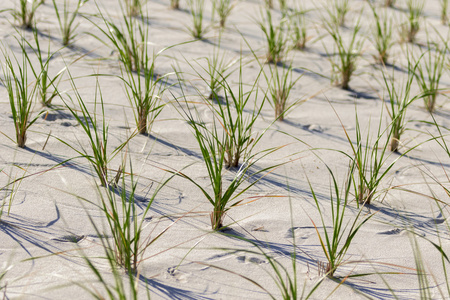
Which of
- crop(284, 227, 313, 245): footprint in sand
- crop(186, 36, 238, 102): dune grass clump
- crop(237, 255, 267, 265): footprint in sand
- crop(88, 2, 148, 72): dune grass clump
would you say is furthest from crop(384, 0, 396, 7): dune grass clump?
crop(237, 255, 267, 265): footprint in sand

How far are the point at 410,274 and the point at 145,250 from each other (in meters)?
0.86

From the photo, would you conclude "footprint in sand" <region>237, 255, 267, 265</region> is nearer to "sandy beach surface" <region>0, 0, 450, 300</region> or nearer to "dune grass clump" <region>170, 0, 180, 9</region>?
"sandy beach surface" <region>0, 0, 450, 300</region>

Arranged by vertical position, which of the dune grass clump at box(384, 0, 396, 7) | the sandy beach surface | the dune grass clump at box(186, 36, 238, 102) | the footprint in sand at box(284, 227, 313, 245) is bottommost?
the footprint in sand at box(284, 227, 313, 245)

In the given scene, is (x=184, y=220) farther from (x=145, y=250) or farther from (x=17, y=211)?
(x=17, y=211)

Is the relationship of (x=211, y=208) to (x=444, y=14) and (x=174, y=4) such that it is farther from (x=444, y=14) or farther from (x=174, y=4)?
(x=444, y=14)

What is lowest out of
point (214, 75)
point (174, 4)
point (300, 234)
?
point (300, 234)

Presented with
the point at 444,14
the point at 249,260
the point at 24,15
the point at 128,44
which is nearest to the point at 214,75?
the point at 128,44

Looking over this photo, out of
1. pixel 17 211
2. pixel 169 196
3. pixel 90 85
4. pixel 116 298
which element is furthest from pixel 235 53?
pixel 116 298

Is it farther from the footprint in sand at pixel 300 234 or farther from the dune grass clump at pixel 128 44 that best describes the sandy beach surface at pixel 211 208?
the dune grass clump at pixel 128 44

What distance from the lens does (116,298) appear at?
1.51m

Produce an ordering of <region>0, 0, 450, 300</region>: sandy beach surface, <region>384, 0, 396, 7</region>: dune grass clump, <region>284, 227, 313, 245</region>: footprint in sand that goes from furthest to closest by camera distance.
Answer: <region>384, 0, 396, 7</region>: dune grass clump < <region>284, 227, 313, 245</region>: footprint in sand < <region>0, 0, 450, 300</region>: sandy beach surface

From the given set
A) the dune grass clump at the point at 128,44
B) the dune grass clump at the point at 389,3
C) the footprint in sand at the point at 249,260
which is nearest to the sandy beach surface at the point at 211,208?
the footprint in sand at the point at 249,260

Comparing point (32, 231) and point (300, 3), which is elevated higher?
point (300, 3)

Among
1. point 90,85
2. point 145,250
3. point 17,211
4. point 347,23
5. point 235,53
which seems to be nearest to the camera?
point 145,250
